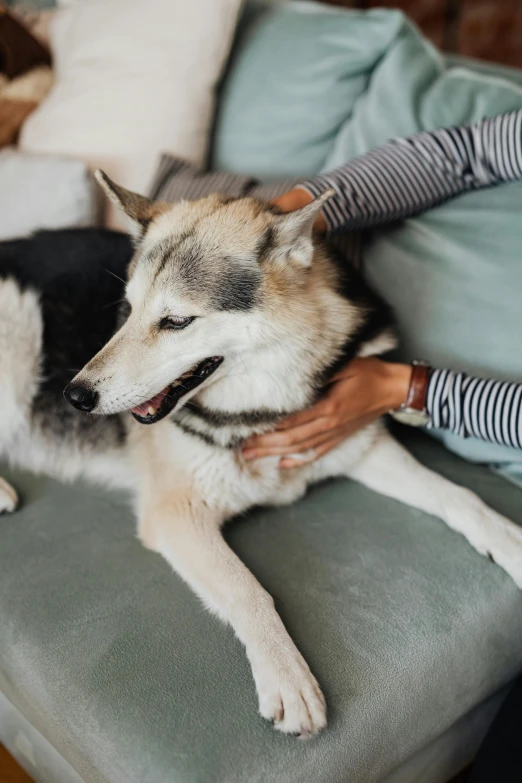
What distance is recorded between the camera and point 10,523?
3.77ft

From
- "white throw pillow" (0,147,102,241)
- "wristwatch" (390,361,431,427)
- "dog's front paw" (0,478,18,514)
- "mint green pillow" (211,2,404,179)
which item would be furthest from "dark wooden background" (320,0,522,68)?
"dog's front paw" (0,478,18,514)

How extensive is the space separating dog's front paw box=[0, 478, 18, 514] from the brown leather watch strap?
742 millimetres

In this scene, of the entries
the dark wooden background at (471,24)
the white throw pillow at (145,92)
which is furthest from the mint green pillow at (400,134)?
the dark wooden background at (471,24)

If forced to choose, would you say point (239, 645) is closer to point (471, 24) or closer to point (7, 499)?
point (7, 499)

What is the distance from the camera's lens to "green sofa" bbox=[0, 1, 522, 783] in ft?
2.61

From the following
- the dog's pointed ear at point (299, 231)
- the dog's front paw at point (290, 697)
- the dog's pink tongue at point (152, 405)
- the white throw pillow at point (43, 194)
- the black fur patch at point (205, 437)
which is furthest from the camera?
the white throw pillow at point (43, 194)

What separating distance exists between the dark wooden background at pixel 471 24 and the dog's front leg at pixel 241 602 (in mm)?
3379

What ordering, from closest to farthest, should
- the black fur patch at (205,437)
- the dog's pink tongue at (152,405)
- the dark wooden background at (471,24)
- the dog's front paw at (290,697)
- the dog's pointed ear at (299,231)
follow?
the dog's front paw at (290,697) < the dog's pointed ear at (299,231) < the dog's pink tongue at (152,405) < the black fur patch at (205,437) < the dark wooden background at (471,24)

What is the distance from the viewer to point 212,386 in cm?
109

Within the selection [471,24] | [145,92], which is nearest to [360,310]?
[145,92]

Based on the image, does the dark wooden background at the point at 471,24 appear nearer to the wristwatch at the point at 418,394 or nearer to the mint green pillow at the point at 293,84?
the mint green pillow at the point at 293,84

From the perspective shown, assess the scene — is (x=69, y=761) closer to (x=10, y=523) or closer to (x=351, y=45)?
(x=10, y=523)

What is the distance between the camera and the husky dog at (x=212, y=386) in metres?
0.95

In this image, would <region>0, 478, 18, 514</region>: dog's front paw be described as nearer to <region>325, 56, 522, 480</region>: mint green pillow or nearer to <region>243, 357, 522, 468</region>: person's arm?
<region>243, 357, 522, 468</region>: person's arm
